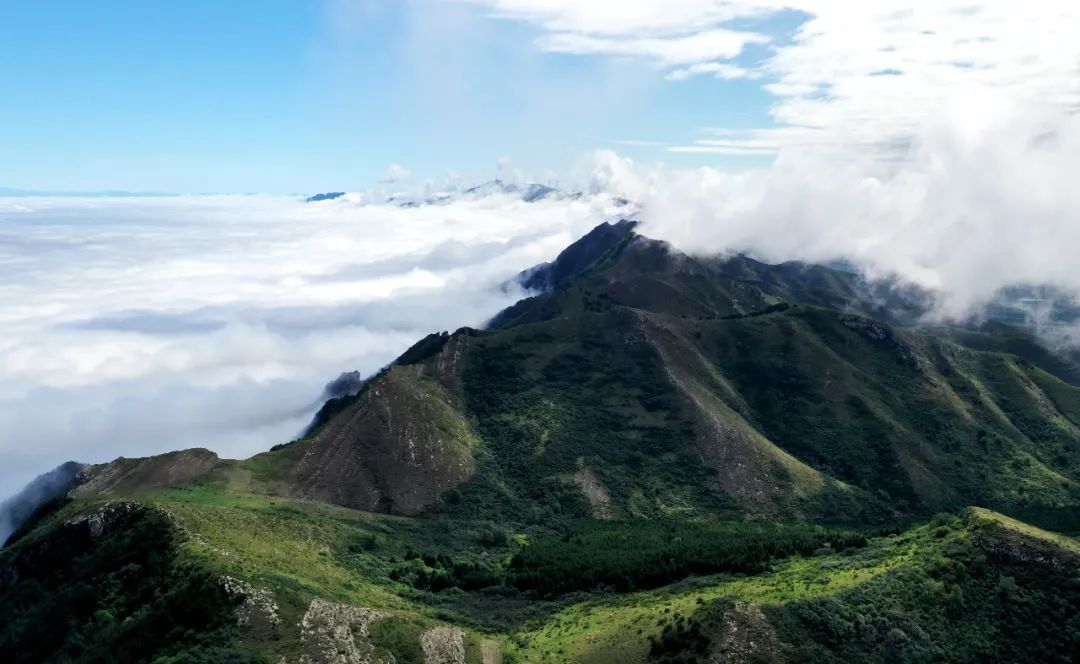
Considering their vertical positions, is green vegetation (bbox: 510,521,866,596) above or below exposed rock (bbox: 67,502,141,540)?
below

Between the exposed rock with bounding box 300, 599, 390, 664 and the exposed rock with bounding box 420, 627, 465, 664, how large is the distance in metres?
4.86

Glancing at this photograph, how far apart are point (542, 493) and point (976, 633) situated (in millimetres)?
92905

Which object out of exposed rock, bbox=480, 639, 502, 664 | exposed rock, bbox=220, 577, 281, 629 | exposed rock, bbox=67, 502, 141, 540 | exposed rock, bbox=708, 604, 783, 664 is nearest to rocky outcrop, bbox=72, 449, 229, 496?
exposed rock, bbox=67, 502, 141, 540

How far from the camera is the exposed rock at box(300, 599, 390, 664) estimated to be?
7019cm

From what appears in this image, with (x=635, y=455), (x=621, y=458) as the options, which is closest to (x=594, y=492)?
(x=621, y=458)

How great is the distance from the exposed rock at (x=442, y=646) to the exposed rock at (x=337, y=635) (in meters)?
4.86

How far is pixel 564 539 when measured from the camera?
13312 cm

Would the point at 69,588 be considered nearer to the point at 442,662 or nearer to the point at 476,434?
the point at 442,662

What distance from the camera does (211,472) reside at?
13675cm

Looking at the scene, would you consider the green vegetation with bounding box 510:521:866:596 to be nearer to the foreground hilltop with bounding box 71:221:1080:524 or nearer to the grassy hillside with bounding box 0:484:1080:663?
the grassy hillside with bounding box 0:484:1080:663

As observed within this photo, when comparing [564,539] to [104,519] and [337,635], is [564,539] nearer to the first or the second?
[337,635]

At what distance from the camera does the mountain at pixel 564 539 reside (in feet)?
245

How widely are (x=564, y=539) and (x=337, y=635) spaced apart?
65.5 metres

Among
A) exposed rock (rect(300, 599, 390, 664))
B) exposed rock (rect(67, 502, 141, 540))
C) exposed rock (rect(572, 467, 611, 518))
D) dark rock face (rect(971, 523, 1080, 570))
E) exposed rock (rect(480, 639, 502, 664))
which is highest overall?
exposed rock (rect(67, 502, 141, 540))
